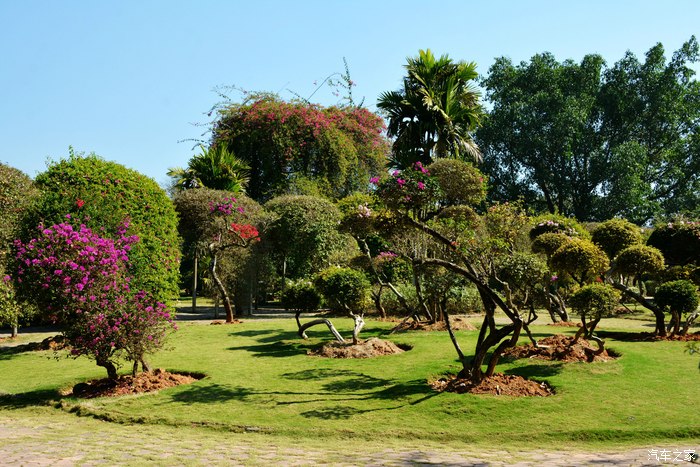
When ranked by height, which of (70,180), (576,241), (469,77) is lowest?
(576,241)

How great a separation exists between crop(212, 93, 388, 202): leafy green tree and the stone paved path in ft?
81.9

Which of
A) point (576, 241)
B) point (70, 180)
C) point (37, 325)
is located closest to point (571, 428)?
point (576, 241)

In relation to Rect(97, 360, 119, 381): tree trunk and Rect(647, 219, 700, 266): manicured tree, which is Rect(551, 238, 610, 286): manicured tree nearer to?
Rect(647, 219, 700, 266): manicured tree

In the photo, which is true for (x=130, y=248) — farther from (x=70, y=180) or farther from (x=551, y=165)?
(x=551, y=165)

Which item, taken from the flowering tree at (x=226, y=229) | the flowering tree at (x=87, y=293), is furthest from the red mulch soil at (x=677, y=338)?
the flowering tree at (x=226, y=229)

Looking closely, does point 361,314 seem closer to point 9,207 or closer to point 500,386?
point 500,386

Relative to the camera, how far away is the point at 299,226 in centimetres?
2527

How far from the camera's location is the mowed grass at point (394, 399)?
843cm

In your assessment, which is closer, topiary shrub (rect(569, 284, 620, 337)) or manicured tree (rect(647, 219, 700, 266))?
topiary shrub (rect(569, 284, 620, 337))

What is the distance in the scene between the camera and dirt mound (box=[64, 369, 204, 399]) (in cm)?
1079

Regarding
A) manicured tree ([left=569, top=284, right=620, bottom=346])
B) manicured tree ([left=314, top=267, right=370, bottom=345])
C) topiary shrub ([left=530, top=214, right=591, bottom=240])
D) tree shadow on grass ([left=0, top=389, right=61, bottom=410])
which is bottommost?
tree shadow on grass ([left=0, top=389, right=61, bottom=410])

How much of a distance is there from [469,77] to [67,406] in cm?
1908

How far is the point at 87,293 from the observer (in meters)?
10.6

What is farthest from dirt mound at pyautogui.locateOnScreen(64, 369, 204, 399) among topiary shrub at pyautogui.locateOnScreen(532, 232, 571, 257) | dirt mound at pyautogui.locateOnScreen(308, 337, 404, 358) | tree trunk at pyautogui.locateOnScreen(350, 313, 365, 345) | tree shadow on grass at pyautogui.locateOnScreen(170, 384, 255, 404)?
topiary shrub at pyautogui.locateOnScreen(532, 232, 571, 257)
